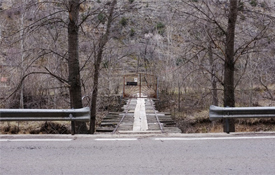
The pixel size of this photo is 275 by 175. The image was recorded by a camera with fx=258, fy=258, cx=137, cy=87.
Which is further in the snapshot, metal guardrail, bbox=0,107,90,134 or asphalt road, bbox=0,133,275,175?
metal guardrail, bbox=0,107,90,134

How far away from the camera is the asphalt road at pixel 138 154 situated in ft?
13.9

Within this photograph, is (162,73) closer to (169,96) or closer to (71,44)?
(169,96)

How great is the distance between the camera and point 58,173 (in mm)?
4105

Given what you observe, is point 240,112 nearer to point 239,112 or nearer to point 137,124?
point 239,112

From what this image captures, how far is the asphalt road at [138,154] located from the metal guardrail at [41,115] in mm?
462

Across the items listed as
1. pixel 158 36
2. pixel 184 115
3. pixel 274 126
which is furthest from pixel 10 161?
pixel 158 36

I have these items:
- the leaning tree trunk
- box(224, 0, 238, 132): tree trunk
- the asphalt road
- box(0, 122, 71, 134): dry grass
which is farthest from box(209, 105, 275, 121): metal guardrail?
box(0, 122, 71, 134): dry grass

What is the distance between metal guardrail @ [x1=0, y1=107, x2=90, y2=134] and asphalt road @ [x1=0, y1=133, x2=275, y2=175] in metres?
0.46

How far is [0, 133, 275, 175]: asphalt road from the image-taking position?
4246mm

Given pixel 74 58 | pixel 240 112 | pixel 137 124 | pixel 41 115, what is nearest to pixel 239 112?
pixel 240 112

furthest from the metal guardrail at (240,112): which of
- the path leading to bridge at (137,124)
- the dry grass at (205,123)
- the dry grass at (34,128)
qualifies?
the dry grass at (205,123)

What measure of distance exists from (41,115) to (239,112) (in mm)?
4754

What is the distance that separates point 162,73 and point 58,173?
19.6 m

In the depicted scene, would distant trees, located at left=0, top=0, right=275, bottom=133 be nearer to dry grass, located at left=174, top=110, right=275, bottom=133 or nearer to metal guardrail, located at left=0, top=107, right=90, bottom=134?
metal guardrail, located at left=0, top=107, right=90, bottom=134
